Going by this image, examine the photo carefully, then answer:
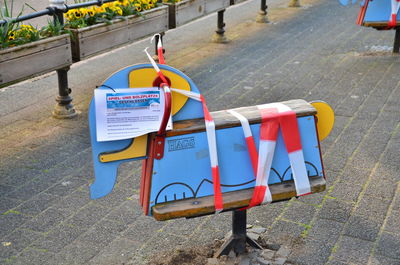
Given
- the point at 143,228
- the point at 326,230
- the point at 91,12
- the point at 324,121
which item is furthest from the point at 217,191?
the point at 91,12

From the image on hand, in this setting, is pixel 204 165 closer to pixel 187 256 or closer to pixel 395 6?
pixel 187 256

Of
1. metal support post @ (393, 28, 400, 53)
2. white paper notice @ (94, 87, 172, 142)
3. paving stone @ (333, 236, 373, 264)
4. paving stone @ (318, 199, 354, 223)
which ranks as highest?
white paper notice @ (94, 87, 172, 142)

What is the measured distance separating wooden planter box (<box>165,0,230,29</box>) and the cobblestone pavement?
660mm

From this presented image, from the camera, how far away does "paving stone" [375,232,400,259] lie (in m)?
3.93

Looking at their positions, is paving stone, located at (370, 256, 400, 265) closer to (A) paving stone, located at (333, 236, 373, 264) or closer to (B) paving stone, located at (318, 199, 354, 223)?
(A) paving stone, located at (333, 236, 373, 264)

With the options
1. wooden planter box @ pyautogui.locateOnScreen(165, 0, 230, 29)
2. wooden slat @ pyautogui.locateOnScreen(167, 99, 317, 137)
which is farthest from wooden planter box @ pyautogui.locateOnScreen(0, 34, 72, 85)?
wooden slat @ pyautogui.locateOnScreen(167, 99, 317, 137)

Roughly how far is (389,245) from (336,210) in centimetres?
58

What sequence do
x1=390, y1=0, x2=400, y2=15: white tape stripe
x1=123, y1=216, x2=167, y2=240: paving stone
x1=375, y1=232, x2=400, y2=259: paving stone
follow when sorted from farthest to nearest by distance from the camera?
x1=390, y1=0, x2=400, y2=15: white tape stripe → x1=123, y1=216, x2=167, y2=240: paving stone → x1=375, y1=232, x2=400, y2=259: paving stone

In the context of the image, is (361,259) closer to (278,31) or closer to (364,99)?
(364,99)

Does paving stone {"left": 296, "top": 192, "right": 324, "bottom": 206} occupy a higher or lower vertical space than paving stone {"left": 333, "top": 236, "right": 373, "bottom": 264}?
lower

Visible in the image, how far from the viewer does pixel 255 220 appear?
4.38 meters

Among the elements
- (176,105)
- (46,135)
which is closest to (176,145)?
(176,105)

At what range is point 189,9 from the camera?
8547 mm

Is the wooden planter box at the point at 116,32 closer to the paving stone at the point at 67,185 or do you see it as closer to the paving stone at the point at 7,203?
the paving stone at the point at 67,185
